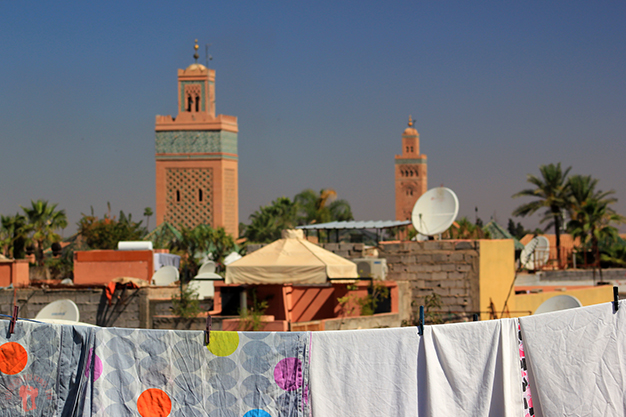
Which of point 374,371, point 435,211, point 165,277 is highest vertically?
point 435,211

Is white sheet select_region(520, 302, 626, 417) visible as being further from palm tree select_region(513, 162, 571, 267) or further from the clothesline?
palm tree select_region(513, 162, 571, 267)

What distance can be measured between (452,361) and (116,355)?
2262 millimetres

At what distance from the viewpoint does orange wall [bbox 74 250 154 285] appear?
18.1 meters

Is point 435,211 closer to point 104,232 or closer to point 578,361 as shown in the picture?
point 578,361

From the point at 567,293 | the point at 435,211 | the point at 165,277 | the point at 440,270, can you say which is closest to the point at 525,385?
the point at 440,270

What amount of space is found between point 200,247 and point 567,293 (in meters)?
17.0

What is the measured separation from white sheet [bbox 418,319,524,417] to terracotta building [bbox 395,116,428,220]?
71.9 metres

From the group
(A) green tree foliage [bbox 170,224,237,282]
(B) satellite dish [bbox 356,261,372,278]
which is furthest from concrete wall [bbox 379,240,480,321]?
(A) green tree foliage [bbox 170,224,237,282]

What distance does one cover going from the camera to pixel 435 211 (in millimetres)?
13250

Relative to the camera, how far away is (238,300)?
13.0m

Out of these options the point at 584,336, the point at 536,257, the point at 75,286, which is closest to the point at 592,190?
the point at 536,257

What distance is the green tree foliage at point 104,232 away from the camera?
1164 inches

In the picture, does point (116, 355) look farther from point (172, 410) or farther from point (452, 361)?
point (452, 361)

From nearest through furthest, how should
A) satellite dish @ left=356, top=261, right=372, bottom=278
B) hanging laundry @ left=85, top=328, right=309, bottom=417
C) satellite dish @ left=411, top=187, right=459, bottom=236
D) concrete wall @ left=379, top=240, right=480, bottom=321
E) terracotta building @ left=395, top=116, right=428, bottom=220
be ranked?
hanging laundry @ left=85, top=328, right=309, bottom=417 → concrete wall @ left=379, top=240, right=480, bottom=321 → satellite dish @ left=411, top=187, right=459, bottom=236 → satellite dish @ left=356, top=261, right=372, bottom=278 → terracotta building @ left=395, top=116, right=428, bottom=220
